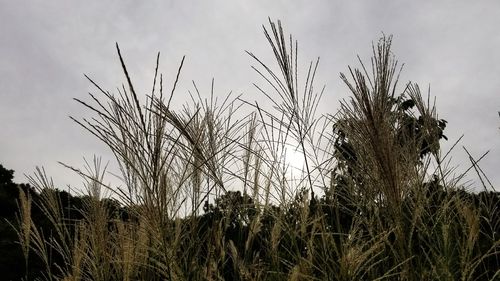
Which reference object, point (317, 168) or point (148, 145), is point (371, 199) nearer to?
point (317, 168)

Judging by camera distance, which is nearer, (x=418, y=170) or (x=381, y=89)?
(x=381, y=89)

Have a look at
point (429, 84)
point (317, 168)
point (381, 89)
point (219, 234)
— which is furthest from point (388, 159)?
point (429, 84)

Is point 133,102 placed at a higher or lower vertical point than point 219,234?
higher

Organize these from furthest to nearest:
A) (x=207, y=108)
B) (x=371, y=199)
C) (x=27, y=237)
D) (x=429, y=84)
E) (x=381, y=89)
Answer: (x=27, y=237)
(x=429, y=84)
(x=207, y=108)
(x=371, y=199)
(x=381, y=89)

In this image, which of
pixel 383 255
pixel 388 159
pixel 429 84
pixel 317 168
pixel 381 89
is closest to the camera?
pixel 388 159

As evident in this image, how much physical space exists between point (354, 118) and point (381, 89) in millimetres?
178

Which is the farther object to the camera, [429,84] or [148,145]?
[429,84]

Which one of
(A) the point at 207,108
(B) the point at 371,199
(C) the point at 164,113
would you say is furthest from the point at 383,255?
(C) the point at 164,113

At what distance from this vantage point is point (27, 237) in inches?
167

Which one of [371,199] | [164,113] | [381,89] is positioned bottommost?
[371,199]

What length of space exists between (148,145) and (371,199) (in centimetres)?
121

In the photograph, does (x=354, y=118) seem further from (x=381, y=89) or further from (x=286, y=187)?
(x=286, y=187)

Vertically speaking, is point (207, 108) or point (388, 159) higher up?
point (207, 108)

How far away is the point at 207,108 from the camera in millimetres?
3166
